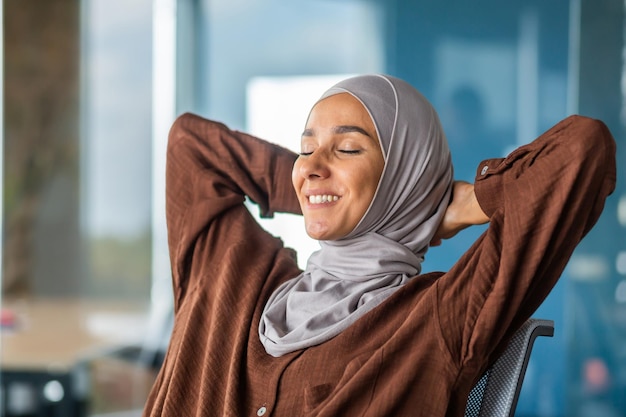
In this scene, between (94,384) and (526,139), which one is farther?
(94,384)

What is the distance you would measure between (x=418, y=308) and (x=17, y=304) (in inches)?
126

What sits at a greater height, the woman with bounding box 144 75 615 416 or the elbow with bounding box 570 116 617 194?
the elbow with bounding box 570 116 617 194

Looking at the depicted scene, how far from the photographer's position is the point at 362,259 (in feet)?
4.62

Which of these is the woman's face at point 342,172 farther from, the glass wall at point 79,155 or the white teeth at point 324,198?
the glass wall at point 79,155

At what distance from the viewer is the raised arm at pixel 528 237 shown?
1.12 meters

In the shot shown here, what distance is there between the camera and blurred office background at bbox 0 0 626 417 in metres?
3.24

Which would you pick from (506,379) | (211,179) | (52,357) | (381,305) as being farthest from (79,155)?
(506,379)

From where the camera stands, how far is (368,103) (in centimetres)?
138

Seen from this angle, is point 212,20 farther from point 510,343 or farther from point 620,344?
point 510,343

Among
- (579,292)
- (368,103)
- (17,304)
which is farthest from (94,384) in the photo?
(368,103)

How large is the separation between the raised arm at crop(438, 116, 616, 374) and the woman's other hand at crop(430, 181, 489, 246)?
20 cm

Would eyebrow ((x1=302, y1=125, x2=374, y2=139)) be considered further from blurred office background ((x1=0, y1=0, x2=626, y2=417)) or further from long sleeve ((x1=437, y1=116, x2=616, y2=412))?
blurred office background ((x1=0, y1=0, x2=626, y2=417))

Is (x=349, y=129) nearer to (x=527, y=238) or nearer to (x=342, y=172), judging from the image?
(x=342, y=172)

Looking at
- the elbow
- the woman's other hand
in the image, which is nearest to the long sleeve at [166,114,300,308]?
the woman's other hand
